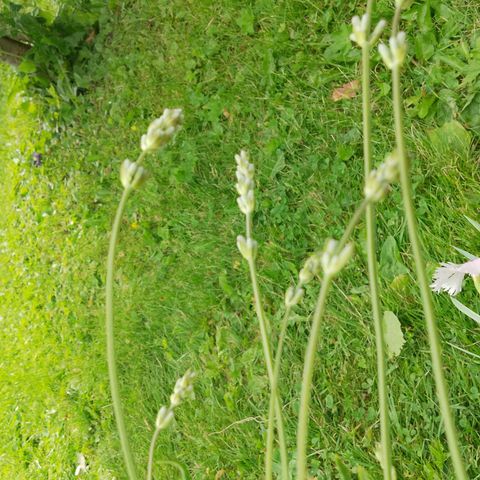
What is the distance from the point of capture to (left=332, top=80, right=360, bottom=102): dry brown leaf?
2.31m

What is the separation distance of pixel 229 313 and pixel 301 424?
210 cm

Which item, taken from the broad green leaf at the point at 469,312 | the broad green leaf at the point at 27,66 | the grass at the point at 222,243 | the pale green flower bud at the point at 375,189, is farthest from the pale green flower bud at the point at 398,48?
the broad green leaf at the point at 27,66

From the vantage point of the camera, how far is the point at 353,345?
2.12 meters

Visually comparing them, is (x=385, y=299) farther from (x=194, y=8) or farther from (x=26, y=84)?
(x=26, y=84)

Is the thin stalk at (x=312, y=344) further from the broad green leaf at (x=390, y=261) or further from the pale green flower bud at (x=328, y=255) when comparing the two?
the broad green leaf at (x=390, y=261)

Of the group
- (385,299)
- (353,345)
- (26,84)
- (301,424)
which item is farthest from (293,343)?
(26,84)

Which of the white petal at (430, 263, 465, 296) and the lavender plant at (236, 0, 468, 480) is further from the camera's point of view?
the white petal at (430, 263, 465, 296)

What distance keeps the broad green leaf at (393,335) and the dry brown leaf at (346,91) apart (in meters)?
0.78

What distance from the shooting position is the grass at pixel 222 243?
77.9 inches

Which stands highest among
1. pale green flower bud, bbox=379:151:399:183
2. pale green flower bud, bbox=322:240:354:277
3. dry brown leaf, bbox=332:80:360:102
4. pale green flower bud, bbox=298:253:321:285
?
pale green flower bud, bbox=379:151:399:183

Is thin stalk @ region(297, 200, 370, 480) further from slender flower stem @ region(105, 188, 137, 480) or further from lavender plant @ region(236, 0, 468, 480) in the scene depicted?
slender flower stem @ region(105, 188, 137, 480)

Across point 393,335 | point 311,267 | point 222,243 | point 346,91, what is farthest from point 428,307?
point 222,243

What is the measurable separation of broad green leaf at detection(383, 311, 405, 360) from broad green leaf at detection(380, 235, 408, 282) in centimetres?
12

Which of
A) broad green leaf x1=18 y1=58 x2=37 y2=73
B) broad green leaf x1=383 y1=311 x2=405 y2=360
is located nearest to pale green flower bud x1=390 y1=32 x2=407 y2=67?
broad green leaf x1=383 y1=311 x2=405 y2=360
